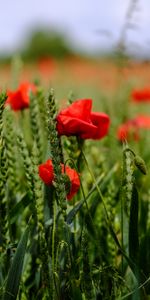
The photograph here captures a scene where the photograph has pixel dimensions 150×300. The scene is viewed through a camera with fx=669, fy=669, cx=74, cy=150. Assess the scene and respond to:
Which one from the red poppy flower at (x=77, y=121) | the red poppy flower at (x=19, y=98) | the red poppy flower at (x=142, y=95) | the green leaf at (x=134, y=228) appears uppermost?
the red poppy flower at (x=142, y=95)

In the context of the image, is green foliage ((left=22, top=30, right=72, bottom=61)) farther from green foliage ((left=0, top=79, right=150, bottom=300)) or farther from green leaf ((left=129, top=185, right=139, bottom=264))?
green leaf ((left=129, top=185, right=139, bottom=264))

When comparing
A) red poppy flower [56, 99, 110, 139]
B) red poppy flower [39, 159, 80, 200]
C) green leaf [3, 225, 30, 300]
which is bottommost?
green leaf [3, 225, 30, 300]

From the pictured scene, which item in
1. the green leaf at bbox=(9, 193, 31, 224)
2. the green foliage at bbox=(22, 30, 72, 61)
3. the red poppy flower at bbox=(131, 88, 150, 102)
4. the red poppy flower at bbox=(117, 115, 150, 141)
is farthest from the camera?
the green foliage at bbox=(22, 30, 72, 61)

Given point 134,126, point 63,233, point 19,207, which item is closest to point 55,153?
point 63,233

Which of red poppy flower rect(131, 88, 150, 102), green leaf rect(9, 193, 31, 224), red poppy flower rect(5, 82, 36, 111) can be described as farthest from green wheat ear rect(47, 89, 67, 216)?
red poppy flower rect(131, 88, 150, 102)

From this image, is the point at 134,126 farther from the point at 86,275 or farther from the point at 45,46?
the point at 45,46

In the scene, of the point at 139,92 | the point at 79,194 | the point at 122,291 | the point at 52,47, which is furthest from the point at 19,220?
the point at 52,47

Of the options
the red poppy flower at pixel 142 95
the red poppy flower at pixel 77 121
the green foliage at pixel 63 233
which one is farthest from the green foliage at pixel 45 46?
the red poppy flower at pixel 77 121

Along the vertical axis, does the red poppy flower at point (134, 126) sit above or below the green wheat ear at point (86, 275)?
above

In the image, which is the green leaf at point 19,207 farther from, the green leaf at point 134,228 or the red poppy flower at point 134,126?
the red poppy flower at point 134,126

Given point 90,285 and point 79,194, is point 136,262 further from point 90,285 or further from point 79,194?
point 79,194
